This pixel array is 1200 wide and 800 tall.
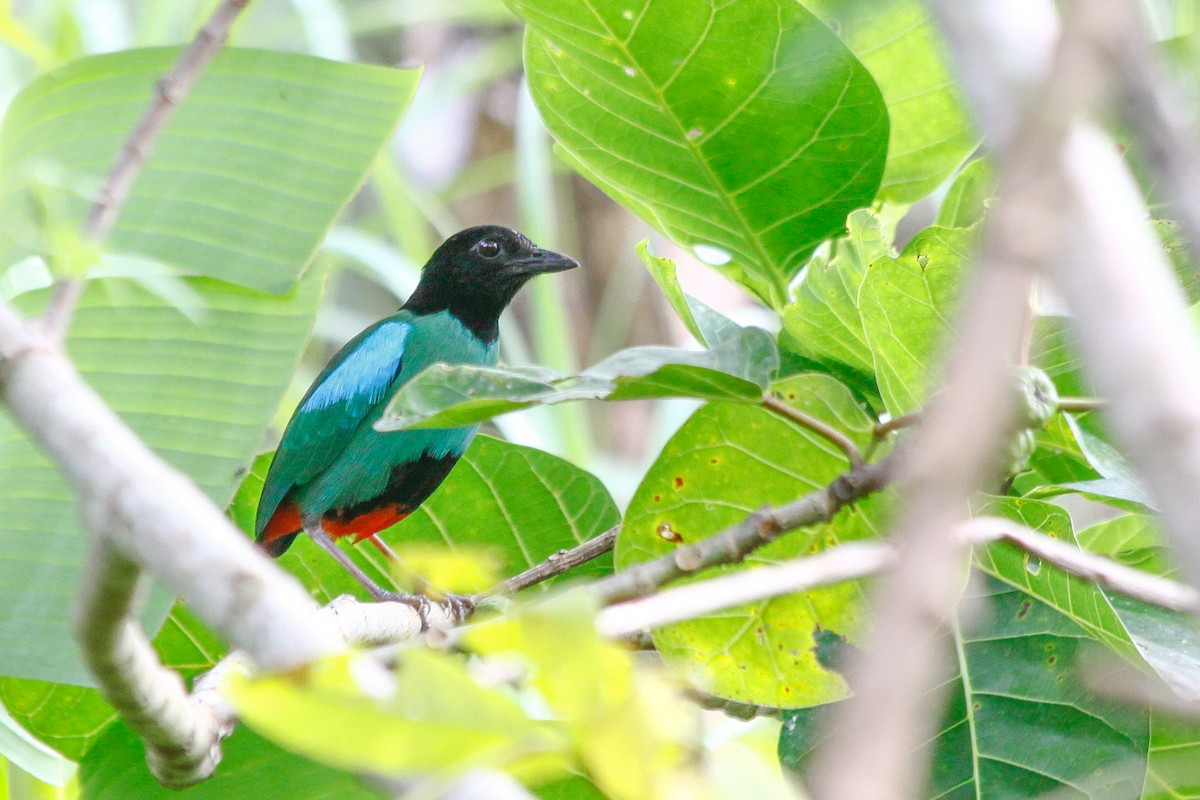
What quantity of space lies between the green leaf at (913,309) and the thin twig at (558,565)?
21.5 inches

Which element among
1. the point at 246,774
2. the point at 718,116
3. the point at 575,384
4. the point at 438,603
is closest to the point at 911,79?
the point at 718,116

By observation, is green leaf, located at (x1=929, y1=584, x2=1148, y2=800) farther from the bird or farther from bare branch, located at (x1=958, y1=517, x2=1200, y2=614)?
the bird

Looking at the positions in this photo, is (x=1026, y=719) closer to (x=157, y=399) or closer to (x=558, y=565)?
(x=558, y=565)

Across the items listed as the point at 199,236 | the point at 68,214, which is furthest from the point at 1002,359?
the point at 68,214

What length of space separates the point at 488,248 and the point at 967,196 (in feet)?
6.88

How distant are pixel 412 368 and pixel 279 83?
4.13ft

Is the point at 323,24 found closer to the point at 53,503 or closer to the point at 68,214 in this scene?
the point at 68,214

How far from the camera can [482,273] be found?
410 centimetres

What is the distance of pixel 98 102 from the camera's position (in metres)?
2.58

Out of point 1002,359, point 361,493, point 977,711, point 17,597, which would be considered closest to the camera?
point 1002,359

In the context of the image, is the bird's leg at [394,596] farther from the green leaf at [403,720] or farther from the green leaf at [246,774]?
the green leaf at [403,720]

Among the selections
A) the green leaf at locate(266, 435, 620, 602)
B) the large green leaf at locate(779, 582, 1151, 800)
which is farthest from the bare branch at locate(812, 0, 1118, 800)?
the green leaf at locate(266, 435, 620, 602)

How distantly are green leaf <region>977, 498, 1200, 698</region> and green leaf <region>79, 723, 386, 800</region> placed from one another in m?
1.14

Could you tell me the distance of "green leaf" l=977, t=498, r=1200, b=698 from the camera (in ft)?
6.02
